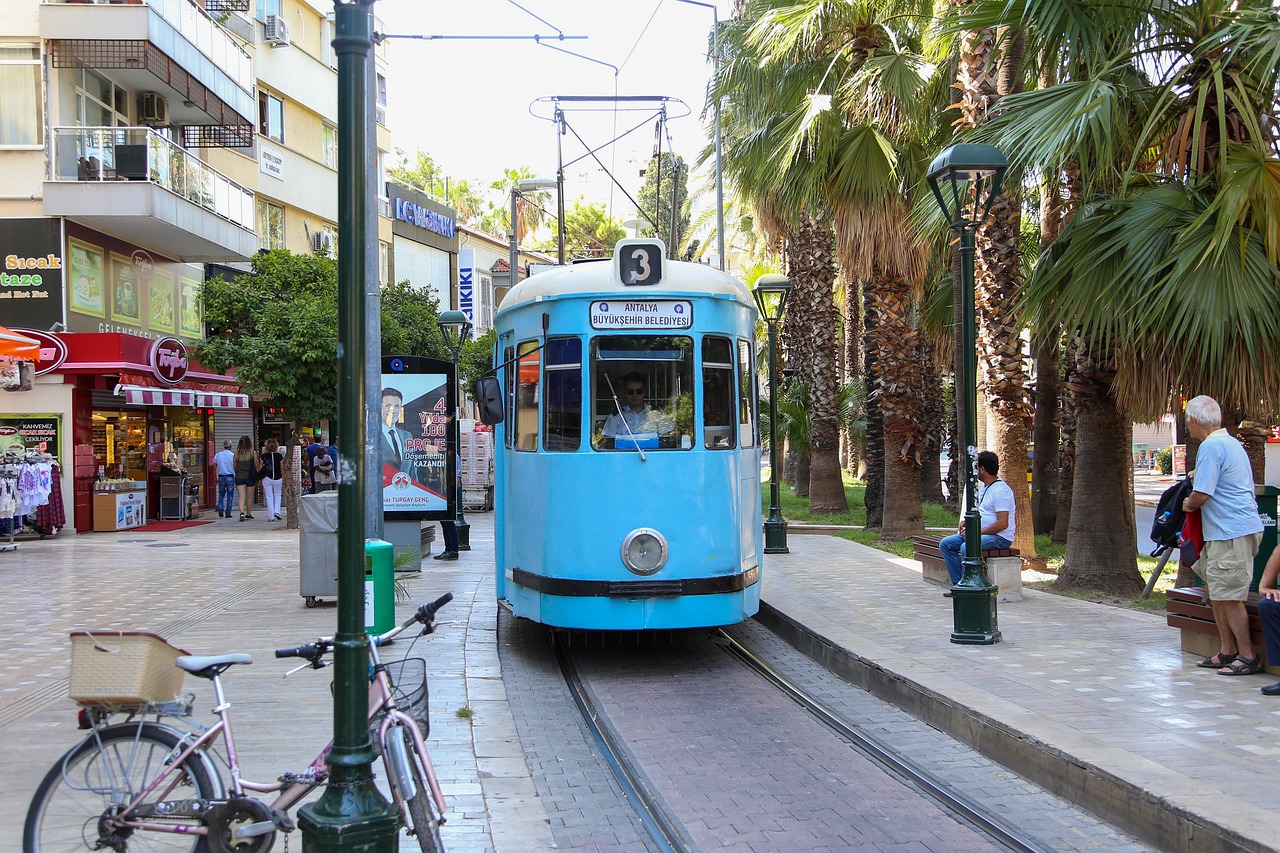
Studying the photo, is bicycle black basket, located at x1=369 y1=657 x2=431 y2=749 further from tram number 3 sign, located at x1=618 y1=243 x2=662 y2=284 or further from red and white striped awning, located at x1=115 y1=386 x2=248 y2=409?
red and white striped awning, located at x1=115 y1=386 x2=248 y2=409

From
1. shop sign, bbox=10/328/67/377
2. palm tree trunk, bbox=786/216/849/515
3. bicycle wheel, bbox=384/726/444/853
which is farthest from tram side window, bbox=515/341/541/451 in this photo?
shop sign, bbox=10/328/67/377

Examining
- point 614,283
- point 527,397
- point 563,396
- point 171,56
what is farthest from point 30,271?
point 614,283

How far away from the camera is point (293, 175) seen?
33031mm

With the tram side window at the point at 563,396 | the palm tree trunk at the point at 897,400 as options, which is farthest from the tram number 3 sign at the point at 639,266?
the palm tree trunk at the point at 897,400

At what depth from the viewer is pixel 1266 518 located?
931cm

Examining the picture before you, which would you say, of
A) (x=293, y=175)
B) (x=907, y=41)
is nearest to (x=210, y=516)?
(x=293, y=175)

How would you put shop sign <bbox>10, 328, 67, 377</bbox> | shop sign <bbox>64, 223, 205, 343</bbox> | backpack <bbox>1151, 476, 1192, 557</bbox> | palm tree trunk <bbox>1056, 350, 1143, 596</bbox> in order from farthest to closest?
shop sign <bbox>64, 223, 205, 343</bbox> < shop sign <bbox>10, 328, 67, 377</bbox> < palm tree trunk <bbox>1056, 350, 1143, 596</bbox> < backpack <bbox>1151, 476, 1192, 557</bbox>

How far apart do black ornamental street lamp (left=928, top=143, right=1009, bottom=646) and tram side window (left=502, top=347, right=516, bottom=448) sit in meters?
3.82

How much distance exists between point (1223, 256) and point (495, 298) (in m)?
51.0

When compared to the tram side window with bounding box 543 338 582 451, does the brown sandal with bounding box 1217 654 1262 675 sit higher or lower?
lower

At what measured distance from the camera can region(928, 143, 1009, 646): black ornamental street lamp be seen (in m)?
8.91

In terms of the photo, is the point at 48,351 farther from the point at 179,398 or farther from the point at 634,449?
the point at 634,449

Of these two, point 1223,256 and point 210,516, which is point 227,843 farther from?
point 210,516

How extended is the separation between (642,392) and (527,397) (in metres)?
1.06
